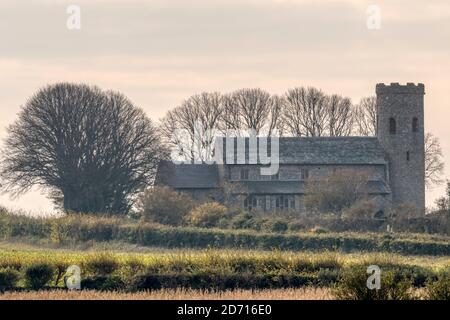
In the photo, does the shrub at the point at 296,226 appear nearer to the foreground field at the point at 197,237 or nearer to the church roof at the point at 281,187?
the foreground field at the point at 197,237

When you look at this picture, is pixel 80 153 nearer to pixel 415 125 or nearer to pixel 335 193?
pixel 335 193

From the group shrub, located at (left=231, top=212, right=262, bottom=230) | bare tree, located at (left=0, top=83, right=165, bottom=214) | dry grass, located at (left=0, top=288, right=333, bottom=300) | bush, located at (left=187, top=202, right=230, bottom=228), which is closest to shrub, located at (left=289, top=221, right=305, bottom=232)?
shrub, located at (left=231, top=212, right=262, bottom=230)

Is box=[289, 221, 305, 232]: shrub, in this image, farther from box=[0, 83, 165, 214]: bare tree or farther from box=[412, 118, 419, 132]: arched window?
box=[412, 118, 419, 132]: arched window

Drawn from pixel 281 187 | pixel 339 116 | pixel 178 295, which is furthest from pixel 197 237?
pixel 339 116

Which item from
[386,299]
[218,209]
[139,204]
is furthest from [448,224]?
[386,299]

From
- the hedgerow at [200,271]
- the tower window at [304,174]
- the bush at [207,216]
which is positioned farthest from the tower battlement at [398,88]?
the hedgerow at [200,271]

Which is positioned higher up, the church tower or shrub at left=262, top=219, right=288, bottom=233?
the church tower

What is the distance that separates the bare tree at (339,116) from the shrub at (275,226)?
144ft

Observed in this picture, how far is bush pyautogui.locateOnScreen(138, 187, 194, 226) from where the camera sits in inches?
3091

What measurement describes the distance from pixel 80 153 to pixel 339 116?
3206cm

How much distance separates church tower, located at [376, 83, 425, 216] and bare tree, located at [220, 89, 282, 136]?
38.6 feet

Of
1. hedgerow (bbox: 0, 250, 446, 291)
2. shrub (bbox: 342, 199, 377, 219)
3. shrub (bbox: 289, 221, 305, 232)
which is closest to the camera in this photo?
hedgerow (bbox: 0, 250, 446, 291)
